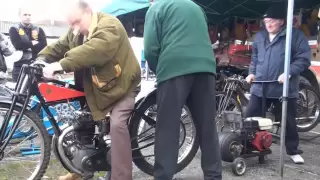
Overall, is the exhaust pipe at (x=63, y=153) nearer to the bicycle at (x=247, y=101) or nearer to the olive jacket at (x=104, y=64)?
the olive jacket at (x=104, y=64)

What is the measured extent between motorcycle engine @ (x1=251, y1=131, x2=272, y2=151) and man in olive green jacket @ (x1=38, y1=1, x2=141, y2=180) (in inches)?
64.8

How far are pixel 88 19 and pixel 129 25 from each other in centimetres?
449

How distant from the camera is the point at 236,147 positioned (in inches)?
173

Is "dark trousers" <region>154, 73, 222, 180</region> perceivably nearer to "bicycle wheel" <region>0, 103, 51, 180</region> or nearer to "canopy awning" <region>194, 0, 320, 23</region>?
"bicycle wheel" <region>0, 103, 51, 180</region>

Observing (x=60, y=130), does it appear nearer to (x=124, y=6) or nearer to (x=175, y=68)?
(x=175, y=68)

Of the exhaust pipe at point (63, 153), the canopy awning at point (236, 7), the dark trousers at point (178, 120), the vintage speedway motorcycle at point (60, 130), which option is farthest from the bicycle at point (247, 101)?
the exhaust pipe at point (63, 153)

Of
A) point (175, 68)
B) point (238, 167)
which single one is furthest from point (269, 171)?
point (175, 68)

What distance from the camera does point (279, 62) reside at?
479cm

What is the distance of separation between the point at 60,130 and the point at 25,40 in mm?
3347

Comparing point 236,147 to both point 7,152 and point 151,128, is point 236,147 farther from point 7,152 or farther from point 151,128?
point 7,152

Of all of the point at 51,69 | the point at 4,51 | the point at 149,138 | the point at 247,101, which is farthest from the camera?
the point at 247,101

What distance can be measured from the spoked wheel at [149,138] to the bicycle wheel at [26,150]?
814 mm

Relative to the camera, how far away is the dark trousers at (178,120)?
337 centimetres

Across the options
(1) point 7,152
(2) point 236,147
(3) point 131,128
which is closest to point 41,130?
(1) point 7,152
